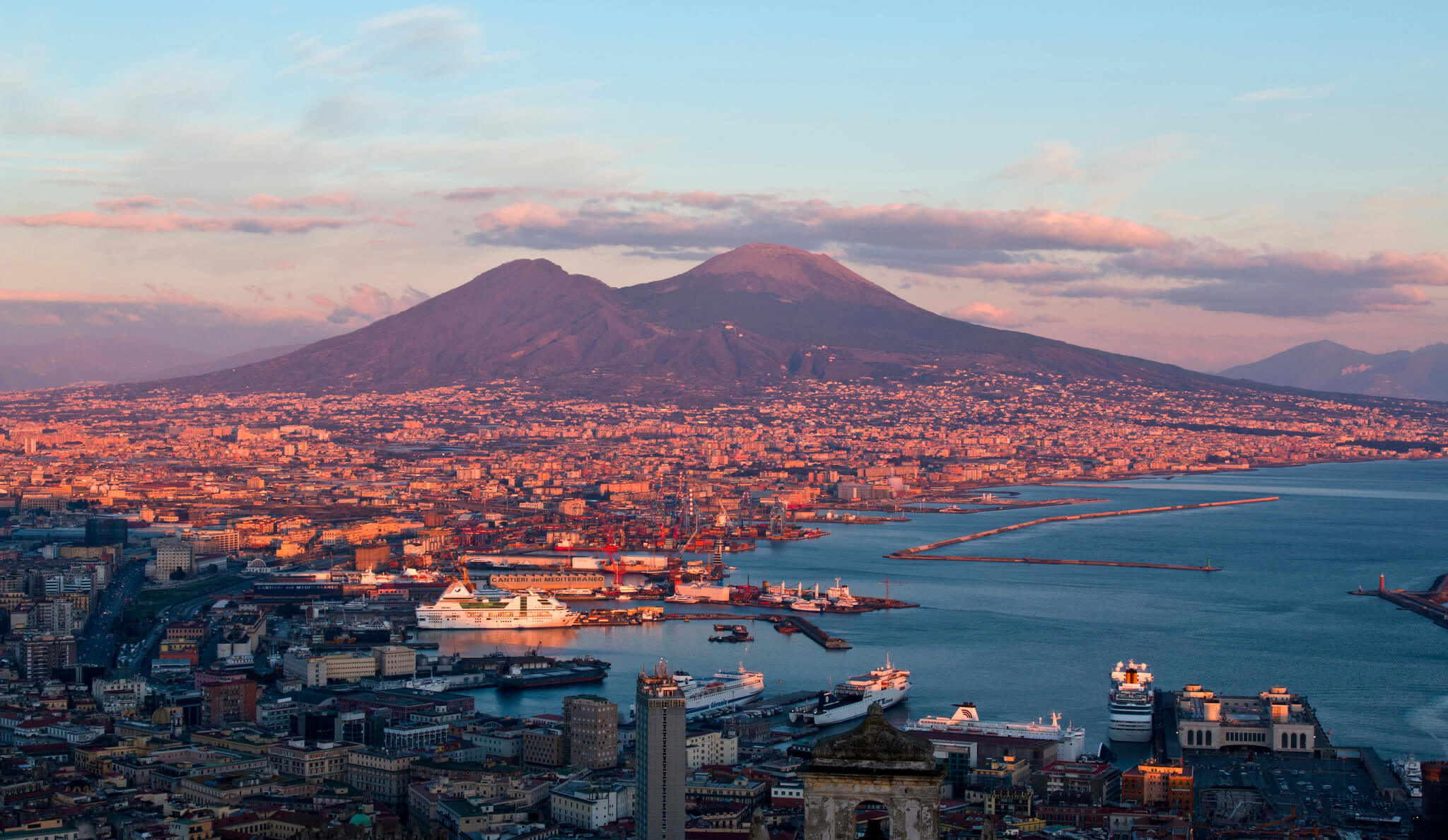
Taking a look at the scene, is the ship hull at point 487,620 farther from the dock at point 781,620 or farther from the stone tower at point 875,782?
the stone tower at point 875,782

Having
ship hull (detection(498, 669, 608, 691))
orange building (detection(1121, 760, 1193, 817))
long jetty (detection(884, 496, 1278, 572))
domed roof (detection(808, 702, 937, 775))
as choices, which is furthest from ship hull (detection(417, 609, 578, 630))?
domed roof (detection(808, 702, 937, 775))

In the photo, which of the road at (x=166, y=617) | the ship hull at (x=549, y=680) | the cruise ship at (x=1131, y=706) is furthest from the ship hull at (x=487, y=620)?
the cruise ship at (x=1131, y=706)

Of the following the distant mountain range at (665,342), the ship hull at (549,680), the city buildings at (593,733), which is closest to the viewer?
the city buildings at (593,733)

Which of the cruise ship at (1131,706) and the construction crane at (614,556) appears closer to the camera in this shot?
the cruise ship at (1131,706)

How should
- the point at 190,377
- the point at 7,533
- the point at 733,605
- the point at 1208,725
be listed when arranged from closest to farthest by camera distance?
the point at 1208,725, the point at 733,605, the point at 7,533, the point at 190,377

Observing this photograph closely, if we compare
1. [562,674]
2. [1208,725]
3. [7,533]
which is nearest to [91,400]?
[7,533]

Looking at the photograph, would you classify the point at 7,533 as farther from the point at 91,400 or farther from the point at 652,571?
the point at 91,400

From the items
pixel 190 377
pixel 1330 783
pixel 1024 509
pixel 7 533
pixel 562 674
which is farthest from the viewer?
pixel 190 377
